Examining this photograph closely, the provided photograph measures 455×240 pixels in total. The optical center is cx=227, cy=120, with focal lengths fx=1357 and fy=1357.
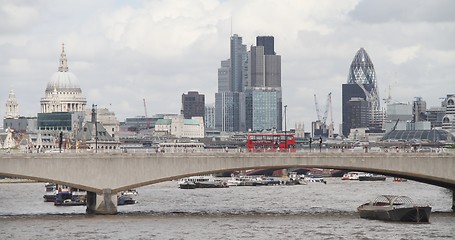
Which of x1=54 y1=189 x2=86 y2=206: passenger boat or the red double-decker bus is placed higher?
the red double-decker bus

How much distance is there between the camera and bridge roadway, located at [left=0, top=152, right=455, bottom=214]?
127 m

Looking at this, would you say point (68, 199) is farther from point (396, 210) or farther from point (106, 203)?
point (396, 210)

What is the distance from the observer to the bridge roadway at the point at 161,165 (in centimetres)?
12688

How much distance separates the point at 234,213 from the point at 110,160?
510 inches

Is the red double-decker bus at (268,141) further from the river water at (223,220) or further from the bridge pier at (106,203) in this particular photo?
the bridge pier at (106,203)

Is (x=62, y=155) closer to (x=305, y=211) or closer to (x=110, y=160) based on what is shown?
(x=110, y=160)

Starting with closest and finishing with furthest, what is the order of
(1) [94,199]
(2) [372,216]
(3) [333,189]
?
(2) [372,216] → (1) [94,199] → (3) [333,189]

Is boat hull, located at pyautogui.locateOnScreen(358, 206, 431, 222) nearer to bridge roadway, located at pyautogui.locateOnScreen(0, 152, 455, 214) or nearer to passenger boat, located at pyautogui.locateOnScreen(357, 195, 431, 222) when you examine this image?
passenger boat, located at pyautogui.locateOnScreen(357, 195, 431, 222)

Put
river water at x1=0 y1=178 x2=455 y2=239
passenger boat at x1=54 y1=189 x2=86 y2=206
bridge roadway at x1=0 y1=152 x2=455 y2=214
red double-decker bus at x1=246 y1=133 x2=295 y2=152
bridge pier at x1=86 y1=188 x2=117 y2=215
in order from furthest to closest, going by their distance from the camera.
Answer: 1. red double-decker bus at x1=246 y1=133 x2=295 y2=152
2. passenger boat at x1=54 y1=189 x2=86 y2=206
3. bridge pier at x1=86 y1=188 x2=117 y2=215
4. bridge roadway at x1=0 y1=152 x2=455 y2=214
5. river water at x1=0 y1=178 x2=455 y2=239

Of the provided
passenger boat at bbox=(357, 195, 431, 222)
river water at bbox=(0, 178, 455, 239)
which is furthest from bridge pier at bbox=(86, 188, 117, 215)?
passenger boat at bbox=(357, 195, 431, 222)

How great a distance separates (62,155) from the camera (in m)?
127

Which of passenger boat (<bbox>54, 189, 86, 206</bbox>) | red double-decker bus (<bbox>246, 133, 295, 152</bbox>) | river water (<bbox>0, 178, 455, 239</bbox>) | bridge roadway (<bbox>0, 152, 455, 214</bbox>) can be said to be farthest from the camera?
red double-decker bus (<bbox>246, 133, 295, 152</bbox>)

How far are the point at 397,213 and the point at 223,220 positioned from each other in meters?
15.5

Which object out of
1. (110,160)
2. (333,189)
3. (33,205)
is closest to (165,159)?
(110,160)
